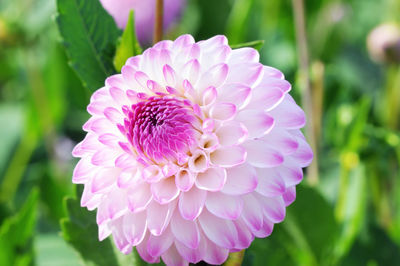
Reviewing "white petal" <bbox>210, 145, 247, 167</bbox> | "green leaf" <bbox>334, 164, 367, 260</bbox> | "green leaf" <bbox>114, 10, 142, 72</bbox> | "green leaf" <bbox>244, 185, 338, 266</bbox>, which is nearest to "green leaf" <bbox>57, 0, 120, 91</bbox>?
"green leaf" <bbox>114, 10, 142, 72</bbox>

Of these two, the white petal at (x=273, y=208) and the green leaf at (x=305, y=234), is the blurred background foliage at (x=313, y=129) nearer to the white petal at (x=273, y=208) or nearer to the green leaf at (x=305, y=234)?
the green leaf at (x=305, y=234)

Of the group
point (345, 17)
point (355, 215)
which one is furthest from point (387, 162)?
point (345, 17)

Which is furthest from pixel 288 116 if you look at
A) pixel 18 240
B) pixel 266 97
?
pixel 18 240

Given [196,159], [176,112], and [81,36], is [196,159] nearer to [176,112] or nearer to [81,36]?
[176,112]

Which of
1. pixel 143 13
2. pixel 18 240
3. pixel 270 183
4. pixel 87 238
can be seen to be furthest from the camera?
pixel 143 13

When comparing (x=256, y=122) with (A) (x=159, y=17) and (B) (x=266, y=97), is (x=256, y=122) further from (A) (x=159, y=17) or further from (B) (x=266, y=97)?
(A) (x=159, y=17)

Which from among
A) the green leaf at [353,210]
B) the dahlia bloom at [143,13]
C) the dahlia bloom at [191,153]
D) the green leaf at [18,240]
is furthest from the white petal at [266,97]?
the dahlia bloom at [143,13]

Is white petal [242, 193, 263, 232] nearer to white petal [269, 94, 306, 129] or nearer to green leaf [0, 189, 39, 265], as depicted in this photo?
white petal [269, 94, 306, 129]
